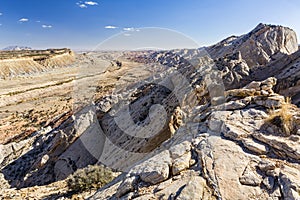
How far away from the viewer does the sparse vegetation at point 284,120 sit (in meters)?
5.60

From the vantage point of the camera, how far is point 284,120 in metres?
5.73

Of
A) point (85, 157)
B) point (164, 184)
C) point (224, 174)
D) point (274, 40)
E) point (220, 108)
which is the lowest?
point (85, 157)

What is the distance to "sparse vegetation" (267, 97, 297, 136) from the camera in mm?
5602

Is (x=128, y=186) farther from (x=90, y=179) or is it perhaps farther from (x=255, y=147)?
(x=90, y=179)

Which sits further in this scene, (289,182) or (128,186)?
(128,186)

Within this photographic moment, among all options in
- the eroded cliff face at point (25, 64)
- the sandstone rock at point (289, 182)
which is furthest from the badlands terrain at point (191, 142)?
the eroded cliff face at point (25, 64)

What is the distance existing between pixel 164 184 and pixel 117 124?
8.55 metres

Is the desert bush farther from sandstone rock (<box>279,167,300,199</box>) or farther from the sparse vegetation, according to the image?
sandstone rock (<box>279,167,300,199</box>)

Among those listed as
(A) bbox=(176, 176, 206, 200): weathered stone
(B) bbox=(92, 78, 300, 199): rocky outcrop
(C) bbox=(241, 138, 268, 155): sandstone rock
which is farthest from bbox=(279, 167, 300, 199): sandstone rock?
(A) bbox=(176, 176, 206, 200): weathered stone

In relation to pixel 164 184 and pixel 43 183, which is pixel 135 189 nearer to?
pixel 164 184

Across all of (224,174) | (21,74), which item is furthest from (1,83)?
(224,174)

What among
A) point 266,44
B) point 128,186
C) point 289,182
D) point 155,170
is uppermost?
point 266,44

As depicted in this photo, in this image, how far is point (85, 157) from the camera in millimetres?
12539

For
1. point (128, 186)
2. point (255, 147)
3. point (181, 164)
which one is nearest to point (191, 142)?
point (181, 164)
